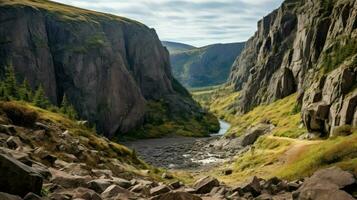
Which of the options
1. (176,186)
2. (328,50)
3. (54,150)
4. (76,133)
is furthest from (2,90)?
(328,50)

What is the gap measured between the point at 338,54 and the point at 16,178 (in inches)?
5749

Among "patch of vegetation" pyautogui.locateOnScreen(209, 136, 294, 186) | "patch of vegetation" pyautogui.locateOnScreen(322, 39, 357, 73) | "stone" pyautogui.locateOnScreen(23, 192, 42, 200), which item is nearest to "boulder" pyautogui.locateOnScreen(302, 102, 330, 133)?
"patch of vegetation" pyautogui.locateOnScreen(209, 136, 294, 186)

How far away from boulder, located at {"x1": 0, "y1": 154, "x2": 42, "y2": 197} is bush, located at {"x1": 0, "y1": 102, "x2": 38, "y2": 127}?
4040 cm

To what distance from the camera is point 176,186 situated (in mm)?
42281

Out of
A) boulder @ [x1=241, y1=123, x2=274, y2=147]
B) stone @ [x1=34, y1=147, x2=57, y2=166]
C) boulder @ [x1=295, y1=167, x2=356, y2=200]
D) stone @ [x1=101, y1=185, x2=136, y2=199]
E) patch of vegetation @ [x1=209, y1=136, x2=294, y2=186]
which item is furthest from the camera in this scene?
boulder @ [x1=241, y1=123, x2=274, y2=147]

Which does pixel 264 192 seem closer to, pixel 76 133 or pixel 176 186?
pixel 176 186

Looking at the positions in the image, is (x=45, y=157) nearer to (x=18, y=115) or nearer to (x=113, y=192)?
(x=113, y=192)

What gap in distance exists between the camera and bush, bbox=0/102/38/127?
61.4 metres

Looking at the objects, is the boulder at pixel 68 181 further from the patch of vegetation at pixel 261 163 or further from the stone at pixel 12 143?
the patch of vegetation at pixel 261 163

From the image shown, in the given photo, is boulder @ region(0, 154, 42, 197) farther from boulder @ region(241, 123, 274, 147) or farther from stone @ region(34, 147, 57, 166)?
boulder @ region(241, 123, 274, 147)

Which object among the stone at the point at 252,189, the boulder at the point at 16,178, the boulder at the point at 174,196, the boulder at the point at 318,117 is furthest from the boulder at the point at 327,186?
the boulder at the point at 318,117

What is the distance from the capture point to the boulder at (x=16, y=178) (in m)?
22.5

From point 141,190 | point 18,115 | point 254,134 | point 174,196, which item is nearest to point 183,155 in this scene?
point 254,134

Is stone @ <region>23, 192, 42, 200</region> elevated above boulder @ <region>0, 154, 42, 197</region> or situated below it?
below
